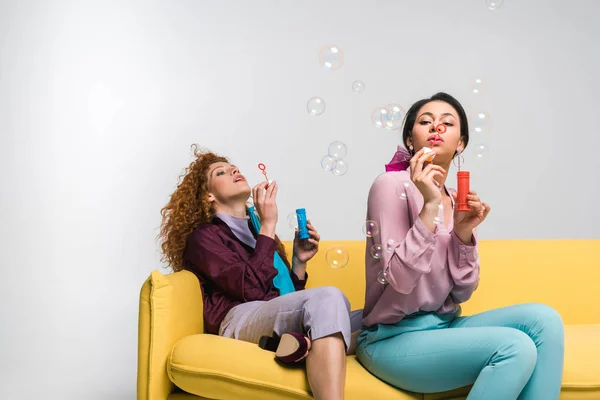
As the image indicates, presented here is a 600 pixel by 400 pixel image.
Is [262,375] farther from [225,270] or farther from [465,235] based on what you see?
[465,235]

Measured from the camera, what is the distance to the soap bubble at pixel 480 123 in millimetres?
2535

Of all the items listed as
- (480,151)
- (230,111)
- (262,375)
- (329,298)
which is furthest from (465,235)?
(230,111)

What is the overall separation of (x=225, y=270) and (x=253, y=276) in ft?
0.34

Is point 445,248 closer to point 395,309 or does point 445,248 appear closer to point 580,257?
point 395,309

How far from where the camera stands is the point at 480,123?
2.54 metres

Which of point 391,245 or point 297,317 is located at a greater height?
point 391,245

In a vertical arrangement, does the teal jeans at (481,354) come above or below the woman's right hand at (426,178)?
below

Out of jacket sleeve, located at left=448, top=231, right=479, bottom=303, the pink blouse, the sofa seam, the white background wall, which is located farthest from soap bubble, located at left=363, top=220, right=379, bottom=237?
the white background wall

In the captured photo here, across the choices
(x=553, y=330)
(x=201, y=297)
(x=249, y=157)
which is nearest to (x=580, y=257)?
(x=553, y=330)

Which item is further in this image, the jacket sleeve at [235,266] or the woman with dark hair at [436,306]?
the jacket sleeve at [235,266]

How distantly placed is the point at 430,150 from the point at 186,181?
126 centimetres

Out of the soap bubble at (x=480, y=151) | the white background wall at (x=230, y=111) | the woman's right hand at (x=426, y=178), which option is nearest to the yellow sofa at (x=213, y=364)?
the woman's right hand at (x=426, y=178)

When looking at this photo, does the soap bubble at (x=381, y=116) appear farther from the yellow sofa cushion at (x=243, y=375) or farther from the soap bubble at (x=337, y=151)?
the yellow sofa cushion at (x=243, y=375)

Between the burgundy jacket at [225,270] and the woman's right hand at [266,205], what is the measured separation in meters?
0.07
